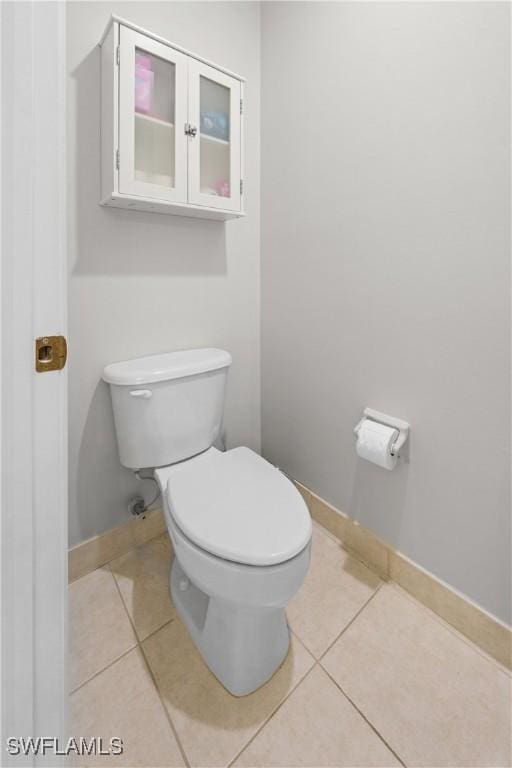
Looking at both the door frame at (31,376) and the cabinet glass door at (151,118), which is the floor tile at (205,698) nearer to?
Result: the door frame at (31,376)

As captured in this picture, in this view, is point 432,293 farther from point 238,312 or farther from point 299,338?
point 238,312

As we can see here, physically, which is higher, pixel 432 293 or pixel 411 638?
pixel 432 293

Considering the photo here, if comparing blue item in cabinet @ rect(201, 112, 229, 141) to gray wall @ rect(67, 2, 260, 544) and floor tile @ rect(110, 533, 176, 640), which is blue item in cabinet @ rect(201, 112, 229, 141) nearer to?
gray wall @ rect(67, 2, 260, 544)

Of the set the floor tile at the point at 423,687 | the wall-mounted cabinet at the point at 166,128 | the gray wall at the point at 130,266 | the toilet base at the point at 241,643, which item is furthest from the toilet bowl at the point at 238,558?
the wall-mounted cabinet at the point at 166,128

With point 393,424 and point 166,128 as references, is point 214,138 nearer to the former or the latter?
point 166,128

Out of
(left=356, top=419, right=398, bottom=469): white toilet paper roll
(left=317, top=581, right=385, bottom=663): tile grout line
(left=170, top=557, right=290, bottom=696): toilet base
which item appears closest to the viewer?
(left=170, top=557, right=290, bottom=696): toilet base

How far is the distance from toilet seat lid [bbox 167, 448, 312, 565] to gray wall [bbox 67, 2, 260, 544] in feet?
1.31

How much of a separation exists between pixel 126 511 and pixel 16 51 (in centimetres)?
129

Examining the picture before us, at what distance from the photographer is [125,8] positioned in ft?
3.74

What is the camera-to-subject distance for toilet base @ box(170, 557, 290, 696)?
3.00 ft

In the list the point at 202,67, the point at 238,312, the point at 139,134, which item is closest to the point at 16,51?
the point at 139,134

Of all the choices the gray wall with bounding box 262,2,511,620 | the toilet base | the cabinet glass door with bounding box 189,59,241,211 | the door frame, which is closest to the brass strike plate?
the door frame

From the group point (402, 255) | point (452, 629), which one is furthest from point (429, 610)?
point (402, 255)

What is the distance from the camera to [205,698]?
2.95ft
